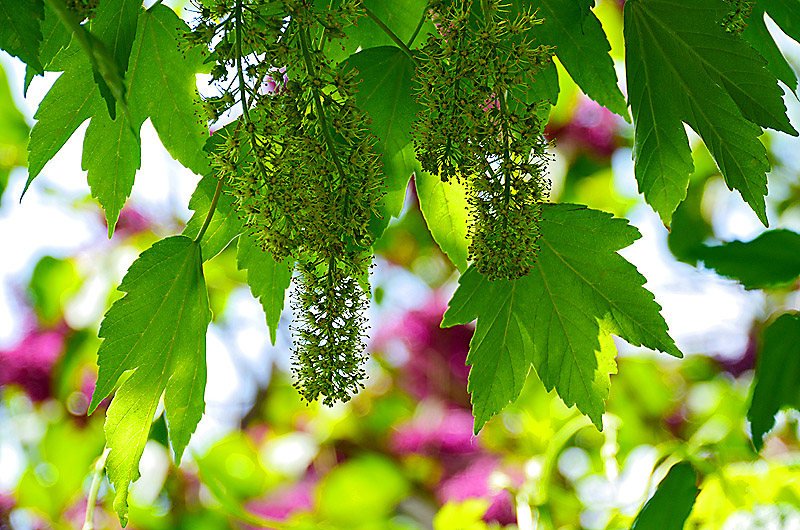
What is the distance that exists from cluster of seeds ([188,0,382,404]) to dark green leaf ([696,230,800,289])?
51 cm

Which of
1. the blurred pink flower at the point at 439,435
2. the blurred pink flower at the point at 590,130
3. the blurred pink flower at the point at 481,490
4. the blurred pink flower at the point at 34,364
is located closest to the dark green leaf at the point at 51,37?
the blurred pink flower at the point at 481,490

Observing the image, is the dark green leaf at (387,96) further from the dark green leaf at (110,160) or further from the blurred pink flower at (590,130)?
the blurred pink flower at (590,130)

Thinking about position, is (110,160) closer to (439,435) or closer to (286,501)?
(439,435)

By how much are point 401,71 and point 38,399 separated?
1806 mm

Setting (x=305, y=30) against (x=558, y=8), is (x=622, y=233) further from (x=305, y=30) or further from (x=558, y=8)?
(x=305, y=30)

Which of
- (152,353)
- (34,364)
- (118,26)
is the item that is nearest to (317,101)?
(118,26)

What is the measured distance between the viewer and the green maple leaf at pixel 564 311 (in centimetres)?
64

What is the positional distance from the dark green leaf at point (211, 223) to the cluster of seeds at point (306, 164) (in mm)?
97

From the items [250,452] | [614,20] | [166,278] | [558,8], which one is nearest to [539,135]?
[558,8]

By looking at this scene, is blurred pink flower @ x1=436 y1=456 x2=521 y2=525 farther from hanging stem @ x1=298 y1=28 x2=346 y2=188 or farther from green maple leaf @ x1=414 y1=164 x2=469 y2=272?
hanging stem @ x1=298 y1=28 x2=346 y2=188

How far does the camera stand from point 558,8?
0.60 metres

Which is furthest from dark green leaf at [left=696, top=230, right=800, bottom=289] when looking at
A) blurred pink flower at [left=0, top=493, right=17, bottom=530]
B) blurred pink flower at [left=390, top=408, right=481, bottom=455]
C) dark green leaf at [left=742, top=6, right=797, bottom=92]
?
blurred pink flower at [left=0, top=493, right=17, bottom=530]

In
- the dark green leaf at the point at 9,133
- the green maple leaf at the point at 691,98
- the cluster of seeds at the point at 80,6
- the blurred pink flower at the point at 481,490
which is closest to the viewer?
the cluster of seeds at the point at 80,6

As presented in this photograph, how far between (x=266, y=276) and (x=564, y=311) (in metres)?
0.28
